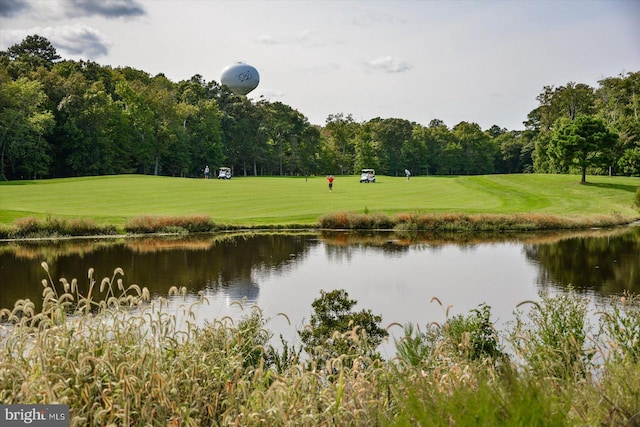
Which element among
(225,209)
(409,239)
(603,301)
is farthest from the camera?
(225,209)

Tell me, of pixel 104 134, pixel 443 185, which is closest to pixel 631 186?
pixel 443 185

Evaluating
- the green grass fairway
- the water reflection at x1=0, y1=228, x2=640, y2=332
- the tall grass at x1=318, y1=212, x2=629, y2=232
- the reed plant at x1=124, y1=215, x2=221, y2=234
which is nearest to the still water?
the water reflection at x1=0, y1=228, x2=640, y2=332

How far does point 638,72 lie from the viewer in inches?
3649

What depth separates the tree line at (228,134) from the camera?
65.9 metres

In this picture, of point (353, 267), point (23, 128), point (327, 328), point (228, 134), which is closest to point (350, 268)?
point (353, 267)

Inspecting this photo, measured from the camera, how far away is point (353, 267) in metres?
24.0

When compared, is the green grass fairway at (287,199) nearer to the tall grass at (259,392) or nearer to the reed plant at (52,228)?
the reed plant at (52,228)

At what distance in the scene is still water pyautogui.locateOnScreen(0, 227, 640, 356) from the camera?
57.1 feet

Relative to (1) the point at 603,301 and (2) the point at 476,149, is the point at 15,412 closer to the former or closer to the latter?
(1) the point at 603,301

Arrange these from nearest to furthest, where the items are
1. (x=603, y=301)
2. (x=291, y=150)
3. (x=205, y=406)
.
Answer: (x=205, y=406) → (x=603, y=301) → (x=291, y=150)

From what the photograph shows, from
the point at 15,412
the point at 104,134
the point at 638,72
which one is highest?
the point at 638,72

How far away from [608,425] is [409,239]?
28.8 meters

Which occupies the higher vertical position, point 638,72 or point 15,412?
point 638,72

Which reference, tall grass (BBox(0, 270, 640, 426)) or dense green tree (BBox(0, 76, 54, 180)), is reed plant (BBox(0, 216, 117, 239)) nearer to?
tall grass (BBox(0, 270, 640, 426))
